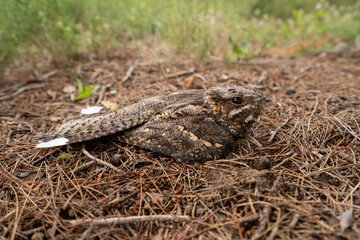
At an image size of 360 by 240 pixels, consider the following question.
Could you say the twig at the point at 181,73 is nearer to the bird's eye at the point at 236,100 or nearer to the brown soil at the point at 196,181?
the brown soil at the point at 196,181

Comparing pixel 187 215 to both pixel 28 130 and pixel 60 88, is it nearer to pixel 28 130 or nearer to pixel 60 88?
pixel 28 130

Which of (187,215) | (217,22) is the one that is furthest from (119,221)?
(217,22)

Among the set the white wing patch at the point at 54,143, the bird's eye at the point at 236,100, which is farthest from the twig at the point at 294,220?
the white wing patch at the point at 54,143

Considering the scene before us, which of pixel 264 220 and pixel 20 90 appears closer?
pixel 264 220

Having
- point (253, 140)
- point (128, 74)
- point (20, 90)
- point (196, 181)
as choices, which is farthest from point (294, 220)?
point (20, 90)

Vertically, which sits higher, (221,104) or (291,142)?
(221,104)

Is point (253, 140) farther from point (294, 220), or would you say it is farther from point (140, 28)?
point (140, 28)
